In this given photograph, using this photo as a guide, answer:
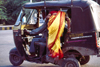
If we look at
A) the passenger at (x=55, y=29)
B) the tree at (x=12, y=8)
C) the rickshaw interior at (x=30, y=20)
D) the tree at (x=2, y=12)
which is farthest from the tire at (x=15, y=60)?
the tree at (x=12, y=8)

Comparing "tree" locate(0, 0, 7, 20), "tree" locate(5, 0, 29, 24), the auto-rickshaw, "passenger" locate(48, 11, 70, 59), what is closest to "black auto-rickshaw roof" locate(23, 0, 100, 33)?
the auto-rickshaw

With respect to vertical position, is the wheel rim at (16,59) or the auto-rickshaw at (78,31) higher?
the auto-rickshaw at (78,31)

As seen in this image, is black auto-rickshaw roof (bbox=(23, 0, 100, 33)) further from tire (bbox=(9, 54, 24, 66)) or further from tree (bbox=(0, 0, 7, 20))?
tree (bbox=(0, 0, 7, 20))

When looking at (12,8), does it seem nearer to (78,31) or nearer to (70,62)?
(70,62)

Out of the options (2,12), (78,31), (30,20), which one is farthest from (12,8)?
(78,31)

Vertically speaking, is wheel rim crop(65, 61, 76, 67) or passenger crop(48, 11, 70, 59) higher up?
passenger crop(48, 11, 70, 59)

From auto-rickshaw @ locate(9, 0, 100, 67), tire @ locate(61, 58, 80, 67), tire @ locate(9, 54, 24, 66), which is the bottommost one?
tire @ locate(9, 54, 24, 66)

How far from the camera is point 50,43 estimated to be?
480 centimetres

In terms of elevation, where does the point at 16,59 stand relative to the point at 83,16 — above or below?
below

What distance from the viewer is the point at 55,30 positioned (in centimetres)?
476

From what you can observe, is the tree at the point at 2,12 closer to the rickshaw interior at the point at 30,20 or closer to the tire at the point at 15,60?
the rickshaw interior at the point at 30,20

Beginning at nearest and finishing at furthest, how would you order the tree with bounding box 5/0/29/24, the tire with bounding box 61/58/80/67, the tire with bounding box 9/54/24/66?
the tire with bounding box 61/58/80/67 → the tire with bounding box 9/54/24/66 → the tree with bounding box 5/0/29/24

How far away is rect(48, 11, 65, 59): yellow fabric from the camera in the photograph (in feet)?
15.6

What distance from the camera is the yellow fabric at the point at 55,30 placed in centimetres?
475
